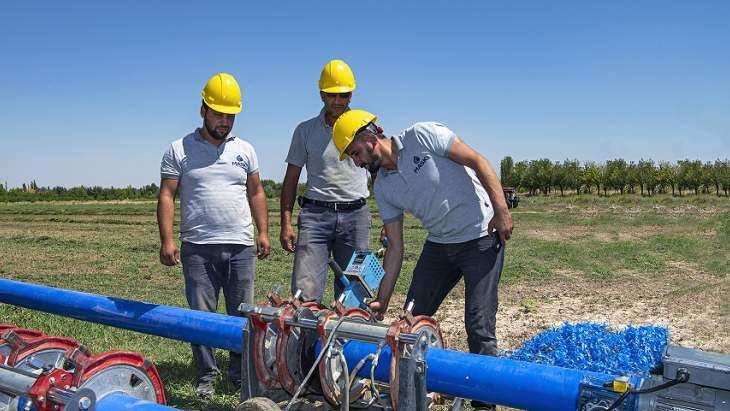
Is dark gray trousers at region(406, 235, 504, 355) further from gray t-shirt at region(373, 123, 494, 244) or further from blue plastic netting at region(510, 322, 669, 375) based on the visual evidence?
blue plastic netting at region(510, 322, 669, 375)

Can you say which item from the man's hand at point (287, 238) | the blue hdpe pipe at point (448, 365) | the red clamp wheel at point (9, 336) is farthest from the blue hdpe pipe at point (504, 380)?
the man's hand at point (287, 238)

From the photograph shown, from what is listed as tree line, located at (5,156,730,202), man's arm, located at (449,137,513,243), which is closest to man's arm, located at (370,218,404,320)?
man's arm, located at (449,137,513,243)

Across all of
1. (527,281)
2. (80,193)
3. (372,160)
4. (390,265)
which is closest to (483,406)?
(390,265)

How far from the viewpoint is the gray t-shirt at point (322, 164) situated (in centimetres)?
526

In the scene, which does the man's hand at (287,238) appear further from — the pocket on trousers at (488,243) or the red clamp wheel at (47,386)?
the red clamp wheel at (47,386)

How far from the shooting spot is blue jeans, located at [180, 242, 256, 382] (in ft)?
15.3

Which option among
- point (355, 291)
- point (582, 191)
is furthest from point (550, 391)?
point (582, 191)

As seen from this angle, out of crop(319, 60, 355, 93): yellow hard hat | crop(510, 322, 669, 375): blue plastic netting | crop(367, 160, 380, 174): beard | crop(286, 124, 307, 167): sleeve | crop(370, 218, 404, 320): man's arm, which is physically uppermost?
crop(319, 60, 355, 93): yellow hard hat

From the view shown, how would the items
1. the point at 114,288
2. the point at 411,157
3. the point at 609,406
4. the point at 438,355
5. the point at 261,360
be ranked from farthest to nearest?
1. the point at 114,288
2. the point at 411,157
3. the point at 261,360
4. the point at 438,355
5. the point at 609,406

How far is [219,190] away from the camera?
15.8ft

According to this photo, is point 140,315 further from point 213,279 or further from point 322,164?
point 322,164

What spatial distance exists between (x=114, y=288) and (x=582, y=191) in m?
70.8

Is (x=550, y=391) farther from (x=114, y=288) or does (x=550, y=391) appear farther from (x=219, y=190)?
(x=114, y=288)

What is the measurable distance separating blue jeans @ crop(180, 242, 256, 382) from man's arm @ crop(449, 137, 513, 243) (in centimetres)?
181
